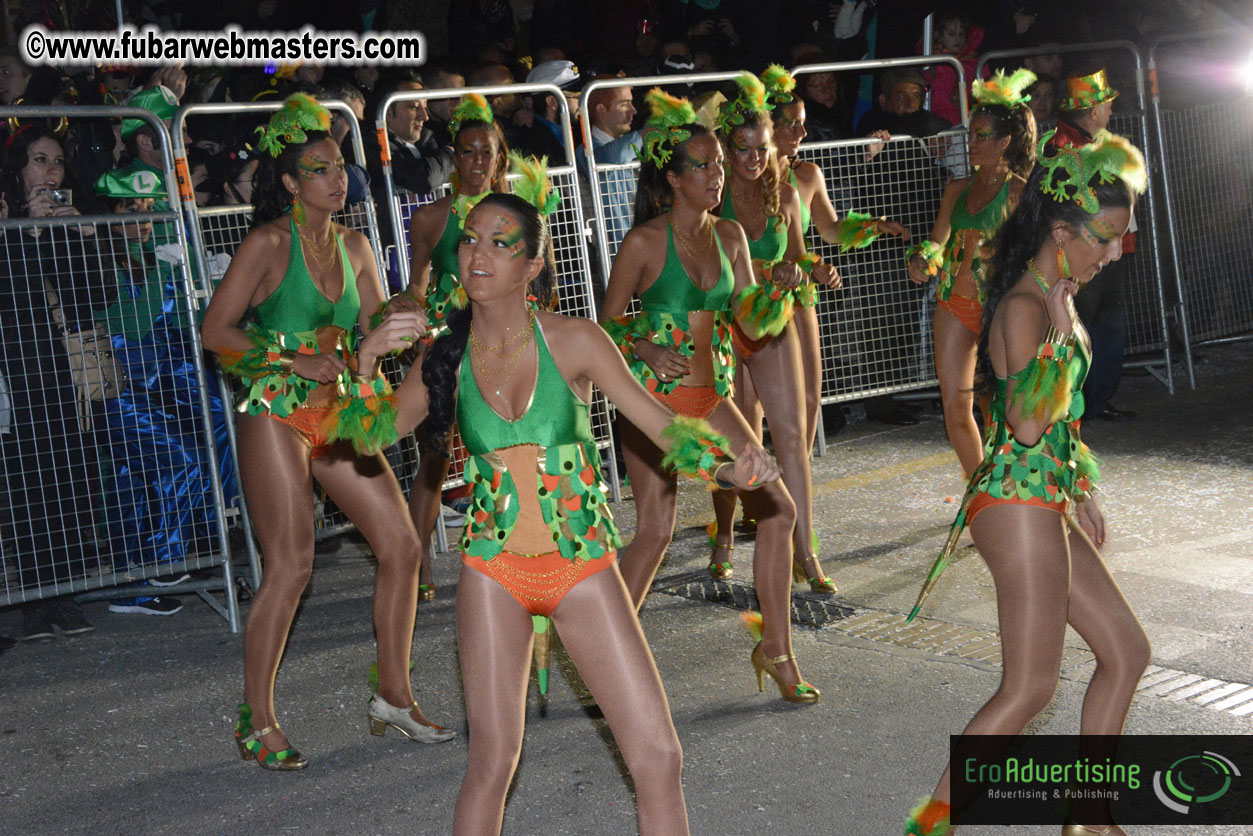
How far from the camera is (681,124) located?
5.36 meters

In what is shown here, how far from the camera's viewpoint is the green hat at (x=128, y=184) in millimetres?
6809

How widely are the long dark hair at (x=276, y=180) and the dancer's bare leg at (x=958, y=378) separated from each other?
131 inches

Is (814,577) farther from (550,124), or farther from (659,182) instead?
(550,124)

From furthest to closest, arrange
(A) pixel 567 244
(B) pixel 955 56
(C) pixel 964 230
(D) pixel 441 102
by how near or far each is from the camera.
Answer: (B) pixel 955 56 → (D) pixel 441 102 → (A) pixel 567 244 → (C) pixel 964 230

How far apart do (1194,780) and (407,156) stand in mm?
5523

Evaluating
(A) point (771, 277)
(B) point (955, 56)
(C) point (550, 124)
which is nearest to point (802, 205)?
(A) point (771, 277)

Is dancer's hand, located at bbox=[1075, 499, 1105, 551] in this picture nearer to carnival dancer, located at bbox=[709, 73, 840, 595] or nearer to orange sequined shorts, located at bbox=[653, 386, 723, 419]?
orange sequined shorts, located at bbox=[653, 386, 723, 419]

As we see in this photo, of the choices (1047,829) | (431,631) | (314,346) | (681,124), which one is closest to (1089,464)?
(1047,829)

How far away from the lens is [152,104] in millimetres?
7137

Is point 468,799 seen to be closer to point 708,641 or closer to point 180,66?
point 708,641

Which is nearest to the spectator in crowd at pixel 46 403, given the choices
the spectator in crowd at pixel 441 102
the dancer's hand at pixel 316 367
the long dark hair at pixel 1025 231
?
the dancer's hand at pixel 316 367

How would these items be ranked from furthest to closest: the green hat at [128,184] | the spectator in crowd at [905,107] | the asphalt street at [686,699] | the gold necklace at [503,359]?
1. the spectator in crowd at [905,107]
2. the green hat at [128,184]
3. the asphalt street at [686,699]
4. the gold necklace at [503,359]

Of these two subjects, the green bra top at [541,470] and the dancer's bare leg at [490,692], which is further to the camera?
the green bra top at [541,470]

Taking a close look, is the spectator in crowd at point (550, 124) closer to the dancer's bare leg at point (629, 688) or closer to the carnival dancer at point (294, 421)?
the carnival dancer at point (294, 421)
